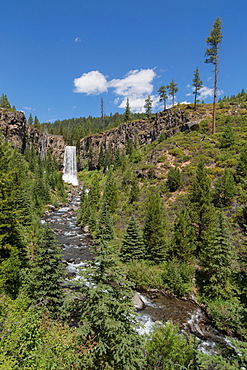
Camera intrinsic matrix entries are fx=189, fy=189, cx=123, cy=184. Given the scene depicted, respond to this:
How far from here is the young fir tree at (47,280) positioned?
1089cm

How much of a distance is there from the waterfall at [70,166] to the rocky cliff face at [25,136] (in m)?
3.60

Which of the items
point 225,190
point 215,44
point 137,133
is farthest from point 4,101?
point 225,190

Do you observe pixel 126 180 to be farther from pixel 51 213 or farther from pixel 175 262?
pixel 175 262

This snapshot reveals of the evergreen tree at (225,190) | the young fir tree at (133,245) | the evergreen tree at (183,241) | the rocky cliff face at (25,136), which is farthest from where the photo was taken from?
the rocky cliff face at (25,136)

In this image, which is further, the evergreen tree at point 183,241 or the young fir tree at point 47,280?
the evergreen tree at point 183,241

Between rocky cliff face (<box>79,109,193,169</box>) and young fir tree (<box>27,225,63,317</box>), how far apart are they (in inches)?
2285

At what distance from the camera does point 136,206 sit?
3650 cm

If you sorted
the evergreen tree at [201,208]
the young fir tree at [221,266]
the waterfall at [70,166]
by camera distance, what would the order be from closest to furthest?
the young fir tree at [221,266] → the evergreen tree at [201,208] → the waterfall at [70,166]

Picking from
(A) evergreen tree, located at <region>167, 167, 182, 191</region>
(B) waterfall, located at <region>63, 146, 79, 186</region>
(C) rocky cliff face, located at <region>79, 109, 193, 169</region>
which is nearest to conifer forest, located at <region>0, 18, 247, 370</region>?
(A) evergreen tree, located at <region>167, 167, 182, 191</region>

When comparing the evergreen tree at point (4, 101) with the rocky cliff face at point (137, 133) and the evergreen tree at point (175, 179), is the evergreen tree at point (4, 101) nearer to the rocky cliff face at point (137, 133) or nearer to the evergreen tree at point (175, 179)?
the rocky cliff face at point (137, 133)

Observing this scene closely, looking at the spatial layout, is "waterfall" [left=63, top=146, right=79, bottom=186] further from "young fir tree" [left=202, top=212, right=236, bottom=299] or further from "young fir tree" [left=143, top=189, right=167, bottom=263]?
"young fir tree" [left=202, top=212, right=236, bottom=299]

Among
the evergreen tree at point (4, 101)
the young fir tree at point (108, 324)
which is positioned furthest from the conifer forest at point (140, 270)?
the evergreen tree at point (4, 101)

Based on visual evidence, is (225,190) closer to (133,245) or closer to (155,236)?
(155,236)

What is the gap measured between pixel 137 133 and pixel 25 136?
5717 cm
